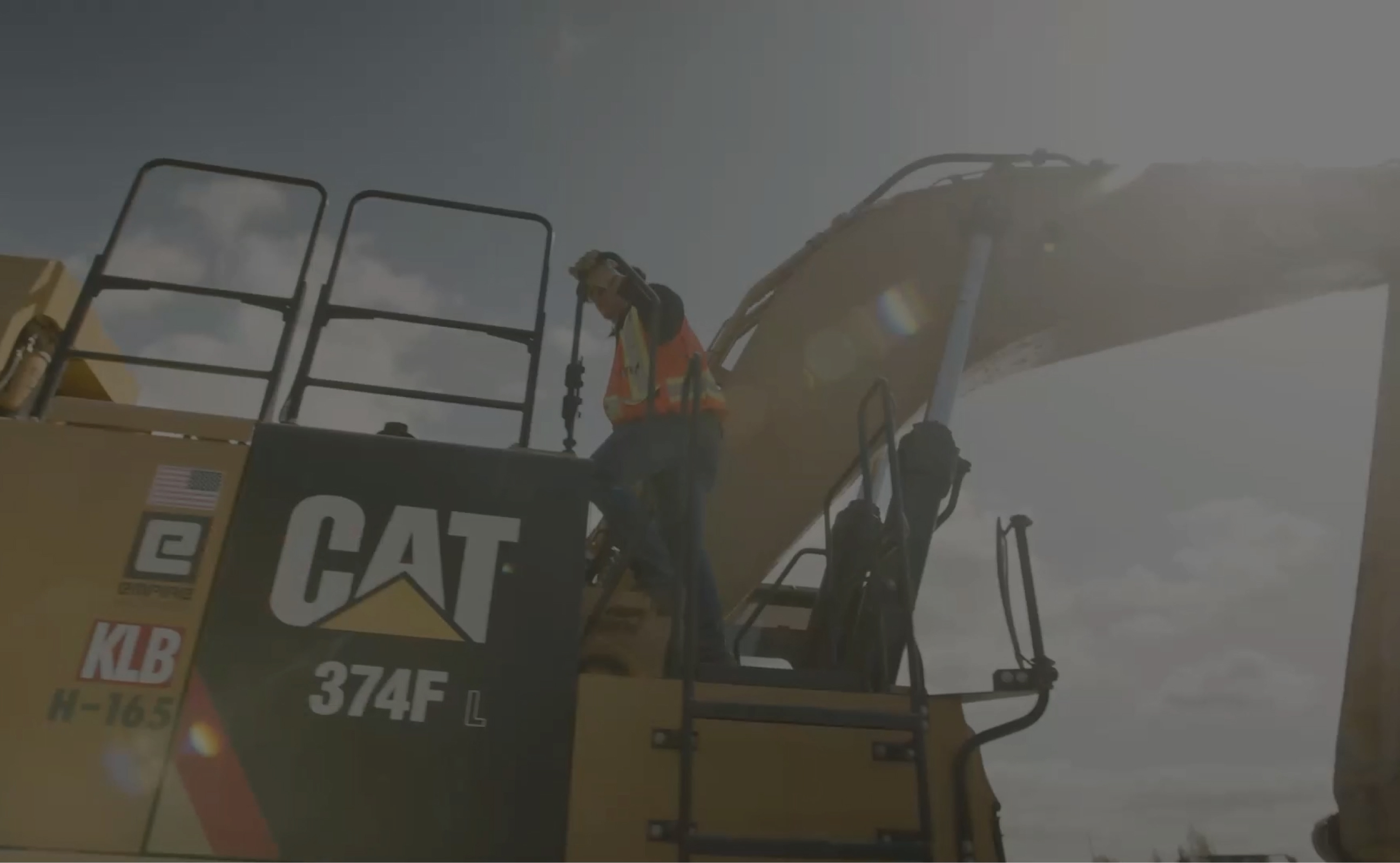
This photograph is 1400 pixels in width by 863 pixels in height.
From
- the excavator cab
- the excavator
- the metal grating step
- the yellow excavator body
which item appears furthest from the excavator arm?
the metal grating step

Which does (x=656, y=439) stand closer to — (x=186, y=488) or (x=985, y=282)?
(x=186, y=488)

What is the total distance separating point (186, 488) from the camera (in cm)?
279

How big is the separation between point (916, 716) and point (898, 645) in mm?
758

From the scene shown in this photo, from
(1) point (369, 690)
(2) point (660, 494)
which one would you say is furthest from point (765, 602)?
(1) point (369, 690)

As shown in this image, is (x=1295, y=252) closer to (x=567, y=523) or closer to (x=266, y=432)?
(x=567, y=523)

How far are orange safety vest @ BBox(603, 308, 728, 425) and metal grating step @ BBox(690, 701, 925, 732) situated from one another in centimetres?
138

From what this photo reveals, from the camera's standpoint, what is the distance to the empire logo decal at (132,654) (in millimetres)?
2504

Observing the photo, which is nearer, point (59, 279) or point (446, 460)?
point (446, 460)

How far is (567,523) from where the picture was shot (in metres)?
2.94

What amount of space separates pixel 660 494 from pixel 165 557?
5.63ft

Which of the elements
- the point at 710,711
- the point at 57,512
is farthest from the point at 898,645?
the point at 57,512

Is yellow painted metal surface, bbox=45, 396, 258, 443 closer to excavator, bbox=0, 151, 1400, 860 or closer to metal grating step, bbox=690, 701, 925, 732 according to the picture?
excavator, bbox=0, 151, 1400, 860

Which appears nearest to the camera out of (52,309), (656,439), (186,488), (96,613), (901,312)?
(96,613)

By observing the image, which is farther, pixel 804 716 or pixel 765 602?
pixel 765 602
